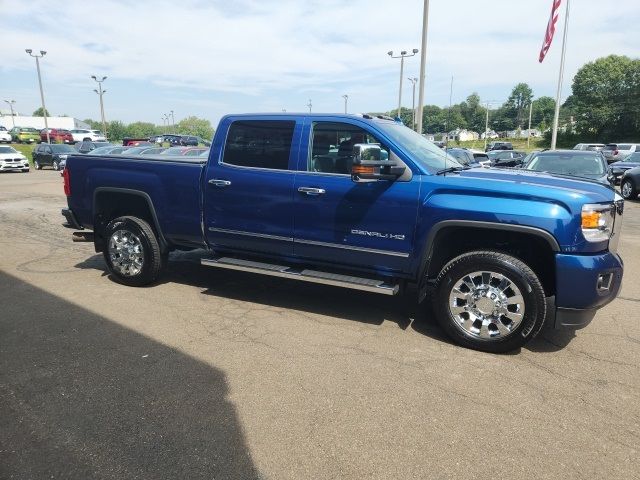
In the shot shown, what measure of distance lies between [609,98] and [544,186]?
264 ft

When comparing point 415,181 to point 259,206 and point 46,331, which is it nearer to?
point 259,206

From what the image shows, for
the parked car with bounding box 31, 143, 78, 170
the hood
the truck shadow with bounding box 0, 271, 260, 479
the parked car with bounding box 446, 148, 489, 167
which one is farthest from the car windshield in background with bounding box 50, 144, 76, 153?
the hood

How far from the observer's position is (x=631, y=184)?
15438 millimetres

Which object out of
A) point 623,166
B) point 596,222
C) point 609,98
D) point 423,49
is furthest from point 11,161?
point 609,98

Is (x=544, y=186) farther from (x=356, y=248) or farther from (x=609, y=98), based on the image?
(x=609, y=98)

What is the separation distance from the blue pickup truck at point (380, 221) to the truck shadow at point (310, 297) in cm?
42

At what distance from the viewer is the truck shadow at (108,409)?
2.65m

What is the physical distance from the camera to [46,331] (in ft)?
14.7

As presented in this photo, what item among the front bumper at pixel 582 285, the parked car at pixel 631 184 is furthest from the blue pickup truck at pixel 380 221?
the parked car at pixel 631 184

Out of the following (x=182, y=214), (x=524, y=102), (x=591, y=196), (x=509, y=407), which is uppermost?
(x=524, y=102)

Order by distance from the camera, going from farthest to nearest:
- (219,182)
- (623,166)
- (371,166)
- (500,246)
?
(623,166) < (219,182) < (500,246) < (371,166)

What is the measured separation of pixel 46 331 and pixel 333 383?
2783 millimetres

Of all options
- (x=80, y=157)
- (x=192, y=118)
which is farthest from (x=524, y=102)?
(x=80, y=157)

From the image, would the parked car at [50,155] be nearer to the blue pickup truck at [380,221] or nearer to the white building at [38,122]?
the blue pickup truck at [380,221]
